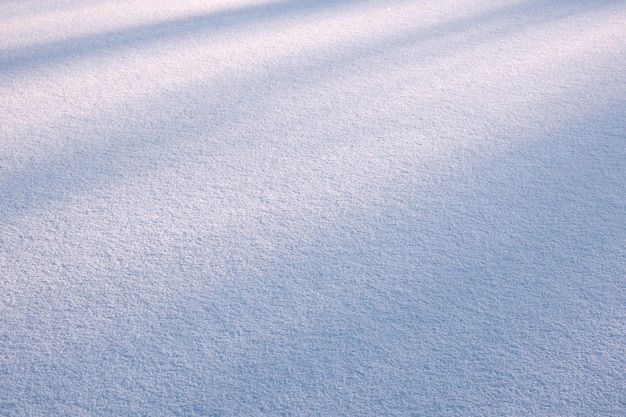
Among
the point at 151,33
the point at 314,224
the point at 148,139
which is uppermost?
the point at 151,33

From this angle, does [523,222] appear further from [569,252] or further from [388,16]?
[388,16]

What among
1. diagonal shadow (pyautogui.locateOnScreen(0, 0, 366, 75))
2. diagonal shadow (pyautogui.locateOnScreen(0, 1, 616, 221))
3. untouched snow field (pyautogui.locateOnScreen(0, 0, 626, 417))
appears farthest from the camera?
diagonal shadow (pyautogui.locateOnScreen(0, 0, 366, 75))

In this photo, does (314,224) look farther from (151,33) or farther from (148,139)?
(151,33)

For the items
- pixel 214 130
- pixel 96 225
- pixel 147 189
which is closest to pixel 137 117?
pixel 214 130

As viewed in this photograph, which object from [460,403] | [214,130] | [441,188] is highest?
[214,130]

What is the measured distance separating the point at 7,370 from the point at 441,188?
1145mm

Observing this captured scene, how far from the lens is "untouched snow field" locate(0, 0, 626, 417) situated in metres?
1.25

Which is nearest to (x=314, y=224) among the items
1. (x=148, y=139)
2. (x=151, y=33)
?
(x=148, y=139)

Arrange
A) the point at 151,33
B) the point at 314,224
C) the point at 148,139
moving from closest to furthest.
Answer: the point at 314,224
the point at 148,139
the point at 151,33

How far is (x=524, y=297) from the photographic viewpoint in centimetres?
143

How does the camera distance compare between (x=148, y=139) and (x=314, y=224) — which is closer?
(x=314, y=224)

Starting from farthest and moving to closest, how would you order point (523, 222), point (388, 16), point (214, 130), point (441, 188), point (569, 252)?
point (388, 16)
point (214, 130)
point (441, 188)
point (523, 222)
point (569, 252)

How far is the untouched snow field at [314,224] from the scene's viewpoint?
125cm

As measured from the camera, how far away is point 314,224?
167cm
